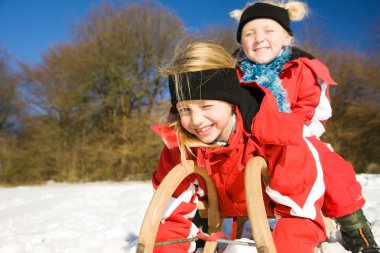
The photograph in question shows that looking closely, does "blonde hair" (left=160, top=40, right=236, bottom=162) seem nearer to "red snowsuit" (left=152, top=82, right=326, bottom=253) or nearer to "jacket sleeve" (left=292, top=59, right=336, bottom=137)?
"red snowsuit" (left=152, top=82, right=326, bottom=253)

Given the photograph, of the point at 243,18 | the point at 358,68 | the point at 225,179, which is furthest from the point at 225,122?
the point at 358,68

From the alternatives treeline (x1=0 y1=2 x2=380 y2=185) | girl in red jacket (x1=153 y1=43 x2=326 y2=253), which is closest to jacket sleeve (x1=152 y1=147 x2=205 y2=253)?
girl in red jacket (x1=153 y1=43 x2=326 y2=253)

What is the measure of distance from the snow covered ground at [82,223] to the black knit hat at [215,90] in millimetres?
1042

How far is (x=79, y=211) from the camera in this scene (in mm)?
4293

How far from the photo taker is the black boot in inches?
79.7

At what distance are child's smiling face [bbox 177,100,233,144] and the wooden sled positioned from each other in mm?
161

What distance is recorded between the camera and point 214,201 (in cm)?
201

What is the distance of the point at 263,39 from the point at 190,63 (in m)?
0.69

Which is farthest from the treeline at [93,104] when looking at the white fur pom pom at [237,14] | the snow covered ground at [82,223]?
the white fur pom pom at [237,14]

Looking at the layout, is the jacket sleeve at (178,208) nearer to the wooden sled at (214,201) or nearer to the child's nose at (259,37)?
the wooden sled at (214,201)

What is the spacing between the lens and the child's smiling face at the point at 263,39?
2.22 m

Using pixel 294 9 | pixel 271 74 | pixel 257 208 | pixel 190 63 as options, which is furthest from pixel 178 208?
pixel 294 9

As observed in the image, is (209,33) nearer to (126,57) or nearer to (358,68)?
(126,57)

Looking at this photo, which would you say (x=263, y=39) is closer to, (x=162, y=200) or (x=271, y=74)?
(x=271, y=74)
